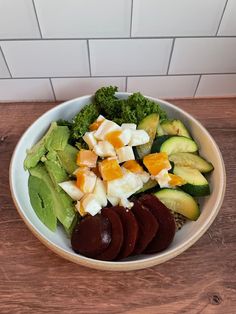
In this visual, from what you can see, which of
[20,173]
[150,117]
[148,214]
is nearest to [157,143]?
Result: [150,117]

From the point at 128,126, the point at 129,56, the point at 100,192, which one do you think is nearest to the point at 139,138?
the point at 128,126

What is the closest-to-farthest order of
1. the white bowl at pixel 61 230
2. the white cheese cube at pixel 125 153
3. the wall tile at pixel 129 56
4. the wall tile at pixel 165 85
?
the white bowl at pixel 61 230 < the white cheese cube at pixel 125 153 < the wall tile at pixel 129 56 < the wall tile at pixel 165 85

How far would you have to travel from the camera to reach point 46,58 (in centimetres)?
86

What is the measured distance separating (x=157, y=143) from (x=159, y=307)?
34cm

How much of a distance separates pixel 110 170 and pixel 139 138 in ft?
0.33

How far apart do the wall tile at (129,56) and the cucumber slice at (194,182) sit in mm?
311

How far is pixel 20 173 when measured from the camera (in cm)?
74

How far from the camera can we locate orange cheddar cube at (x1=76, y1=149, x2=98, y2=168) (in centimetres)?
73

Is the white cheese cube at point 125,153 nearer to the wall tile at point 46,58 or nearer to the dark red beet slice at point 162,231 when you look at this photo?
the dark red beet slice at point 162,231

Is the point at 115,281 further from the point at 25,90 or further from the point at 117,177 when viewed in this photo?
the point at 25,90

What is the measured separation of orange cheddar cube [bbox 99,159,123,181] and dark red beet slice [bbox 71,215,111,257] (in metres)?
0.08

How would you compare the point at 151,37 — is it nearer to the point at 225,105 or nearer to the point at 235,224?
the point at 225,105

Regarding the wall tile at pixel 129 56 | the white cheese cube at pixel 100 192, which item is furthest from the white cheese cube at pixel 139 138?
the wall tile at pixel 129 56

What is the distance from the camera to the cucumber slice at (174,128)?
806 mm
